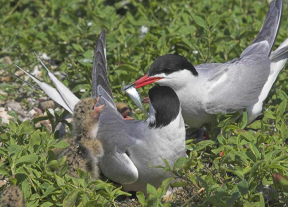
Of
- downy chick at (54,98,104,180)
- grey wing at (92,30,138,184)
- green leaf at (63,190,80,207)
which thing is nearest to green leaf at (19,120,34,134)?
downy chick at (54,98,104,180)

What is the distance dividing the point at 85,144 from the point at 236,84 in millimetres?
1482

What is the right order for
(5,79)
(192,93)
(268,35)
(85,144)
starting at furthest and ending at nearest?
(5,79) < (268,35) < (192,93) < (85,144)

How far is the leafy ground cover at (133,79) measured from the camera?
12.5 feet

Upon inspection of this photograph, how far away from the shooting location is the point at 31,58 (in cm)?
633

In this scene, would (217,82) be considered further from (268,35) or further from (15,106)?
(15,106)

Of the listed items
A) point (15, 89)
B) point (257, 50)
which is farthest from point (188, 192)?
point (15, 89)

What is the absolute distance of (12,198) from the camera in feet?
11.9

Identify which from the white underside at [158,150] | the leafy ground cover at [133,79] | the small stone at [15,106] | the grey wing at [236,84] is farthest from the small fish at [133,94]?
the small stone at [15,106]

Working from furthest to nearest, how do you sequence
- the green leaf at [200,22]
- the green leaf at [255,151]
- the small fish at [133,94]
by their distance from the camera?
1. the green leaf at [200,22]
2. the small fish at [133,94]
3. the green leaf at [255,151]

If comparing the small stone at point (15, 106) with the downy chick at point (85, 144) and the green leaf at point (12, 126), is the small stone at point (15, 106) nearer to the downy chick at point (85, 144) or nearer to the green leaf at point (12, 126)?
the green leaf at point (12, 126)

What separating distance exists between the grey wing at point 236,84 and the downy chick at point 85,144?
0.98 meters

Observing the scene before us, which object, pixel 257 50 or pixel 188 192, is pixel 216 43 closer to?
pixel 257 50

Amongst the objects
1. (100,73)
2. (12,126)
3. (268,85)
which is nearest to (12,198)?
(12,126)

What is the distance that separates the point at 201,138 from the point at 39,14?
9.74ft
